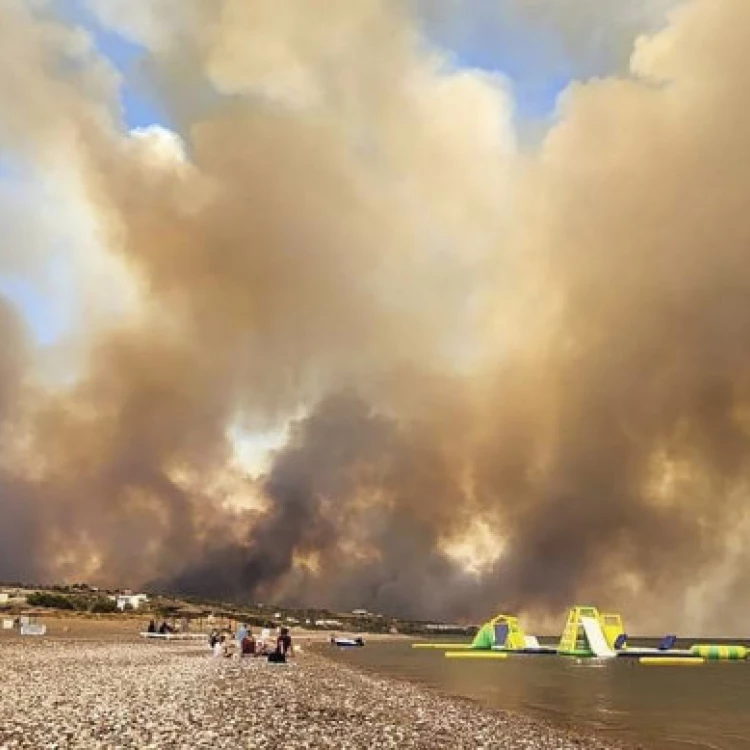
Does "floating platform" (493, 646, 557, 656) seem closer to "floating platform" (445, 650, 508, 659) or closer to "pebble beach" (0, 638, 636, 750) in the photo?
"floating platform" (445, 650, 508, 659)

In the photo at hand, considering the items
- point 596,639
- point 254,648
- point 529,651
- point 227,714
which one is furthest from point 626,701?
point 529,651

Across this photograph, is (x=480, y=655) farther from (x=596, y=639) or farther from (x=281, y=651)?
(x=281, y=651)

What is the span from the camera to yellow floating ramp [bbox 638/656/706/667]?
16750 cm

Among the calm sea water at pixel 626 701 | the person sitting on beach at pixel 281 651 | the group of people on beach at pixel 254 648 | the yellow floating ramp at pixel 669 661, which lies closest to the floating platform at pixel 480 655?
the yellow floating ramp at pixel 669 661

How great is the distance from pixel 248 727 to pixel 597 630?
14965cm

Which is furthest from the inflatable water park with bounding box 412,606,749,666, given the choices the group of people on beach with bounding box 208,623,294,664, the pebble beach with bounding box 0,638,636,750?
the pebble beach with bounding box 0,638,636,750

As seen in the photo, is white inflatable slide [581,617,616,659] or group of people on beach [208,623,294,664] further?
white inflatable slide [581,617,616,659]

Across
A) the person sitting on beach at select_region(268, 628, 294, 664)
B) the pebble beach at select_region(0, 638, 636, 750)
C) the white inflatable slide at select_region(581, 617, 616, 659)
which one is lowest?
the pebble beach at select_region(0, 638, 636, 750)

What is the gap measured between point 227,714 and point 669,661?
16157cm

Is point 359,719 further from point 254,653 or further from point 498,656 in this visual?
point 498,656

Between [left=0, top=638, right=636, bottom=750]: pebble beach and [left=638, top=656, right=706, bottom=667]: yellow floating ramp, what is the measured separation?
11860cm

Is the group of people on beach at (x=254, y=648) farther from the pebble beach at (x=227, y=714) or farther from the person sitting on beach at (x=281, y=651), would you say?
the pebble beach at (x=227, y=714)

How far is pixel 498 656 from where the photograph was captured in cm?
16775

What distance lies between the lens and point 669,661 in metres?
174
